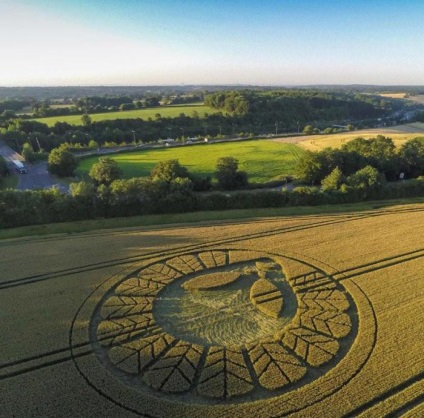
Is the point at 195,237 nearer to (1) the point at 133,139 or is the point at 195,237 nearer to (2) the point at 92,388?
(2) the point at 92,388

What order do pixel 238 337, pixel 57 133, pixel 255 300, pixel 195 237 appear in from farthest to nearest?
pixel 57 133, pixel 195 237, pixel 255 300, pixel 238 337

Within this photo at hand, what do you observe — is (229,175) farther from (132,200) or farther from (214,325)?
(214,325)

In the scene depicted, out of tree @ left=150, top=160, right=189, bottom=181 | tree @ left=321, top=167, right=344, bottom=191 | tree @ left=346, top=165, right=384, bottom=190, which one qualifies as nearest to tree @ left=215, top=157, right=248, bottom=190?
tree @ left=150, top=160, right=189, bottom=181

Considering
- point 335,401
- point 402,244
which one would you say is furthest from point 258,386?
point 402,244

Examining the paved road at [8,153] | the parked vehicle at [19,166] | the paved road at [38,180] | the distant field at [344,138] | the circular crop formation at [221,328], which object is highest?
the distant field at [344,138]

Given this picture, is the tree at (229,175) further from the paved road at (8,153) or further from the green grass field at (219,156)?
the paved road at (8,153)

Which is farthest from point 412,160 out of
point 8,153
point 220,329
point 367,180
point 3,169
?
point 8,153

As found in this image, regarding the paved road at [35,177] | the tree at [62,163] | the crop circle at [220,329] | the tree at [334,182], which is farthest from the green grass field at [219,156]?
the crop circle at [220,329]

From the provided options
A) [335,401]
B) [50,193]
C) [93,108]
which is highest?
[93,108]
